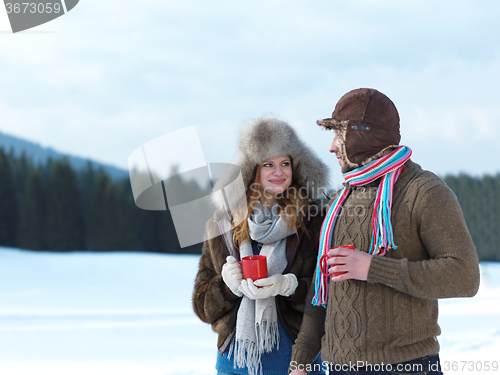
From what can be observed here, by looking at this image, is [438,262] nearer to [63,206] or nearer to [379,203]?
[379,203]

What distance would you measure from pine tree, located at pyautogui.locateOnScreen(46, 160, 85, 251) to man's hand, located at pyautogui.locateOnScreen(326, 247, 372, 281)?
1054cm

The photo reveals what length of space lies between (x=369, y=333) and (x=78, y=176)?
10772 mm

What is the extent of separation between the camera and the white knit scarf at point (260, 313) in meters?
2.46

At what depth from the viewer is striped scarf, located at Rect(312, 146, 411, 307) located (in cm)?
166

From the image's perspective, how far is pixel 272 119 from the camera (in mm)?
2834

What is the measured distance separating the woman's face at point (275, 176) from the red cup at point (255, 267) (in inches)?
18.4

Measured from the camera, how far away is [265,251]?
8.49 ft

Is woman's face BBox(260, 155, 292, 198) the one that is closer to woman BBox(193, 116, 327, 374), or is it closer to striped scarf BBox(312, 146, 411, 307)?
woman BBox(193, 116, 327, 374)

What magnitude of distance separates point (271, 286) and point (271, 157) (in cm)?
73

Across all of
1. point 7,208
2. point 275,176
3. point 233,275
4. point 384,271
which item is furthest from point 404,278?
point 7,208

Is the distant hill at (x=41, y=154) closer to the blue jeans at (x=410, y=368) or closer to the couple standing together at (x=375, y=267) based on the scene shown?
the couple standing together at (x=375, y=267)

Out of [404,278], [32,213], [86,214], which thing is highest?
[404,278]

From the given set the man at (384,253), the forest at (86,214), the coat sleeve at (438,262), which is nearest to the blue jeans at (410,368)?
the man at (384,253)

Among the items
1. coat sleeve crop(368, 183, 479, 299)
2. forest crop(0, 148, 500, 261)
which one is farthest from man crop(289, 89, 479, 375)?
forest crop(0, 148, 500, 261)
